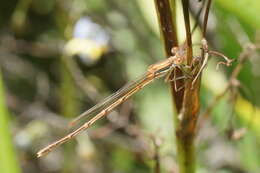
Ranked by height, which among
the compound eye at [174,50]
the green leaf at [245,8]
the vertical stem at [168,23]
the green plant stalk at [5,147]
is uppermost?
the vertical stem at [168,23]

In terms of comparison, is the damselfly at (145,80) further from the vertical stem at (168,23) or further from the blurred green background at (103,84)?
the blurred green background at (103,84)

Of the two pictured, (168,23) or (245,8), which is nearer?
(168,23)

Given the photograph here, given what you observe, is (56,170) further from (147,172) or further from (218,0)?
(218,0)

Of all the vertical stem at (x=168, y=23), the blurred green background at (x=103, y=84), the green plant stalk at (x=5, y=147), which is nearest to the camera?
the vertical stem at (x=168, y=23)

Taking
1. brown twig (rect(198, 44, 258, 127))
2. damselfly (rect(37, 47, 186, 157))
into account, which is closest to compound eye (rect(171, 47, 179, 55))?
damselfly (rect(37, 47, 186, 157))

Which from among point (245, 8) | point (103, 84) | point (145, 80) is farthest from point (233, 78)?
point (103, 84)

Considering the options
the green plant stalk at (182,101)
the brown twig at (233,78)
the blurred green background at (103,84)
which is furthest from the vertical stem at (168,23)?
the blurred green background at (103,84)

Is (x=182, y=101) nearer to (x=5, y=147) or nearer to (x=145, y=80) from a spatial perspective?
(x=145, y=80)

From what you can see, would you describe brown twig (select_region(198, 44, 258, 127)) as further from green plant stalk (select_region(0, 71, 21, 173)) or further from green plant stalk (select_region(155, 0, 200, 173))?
green plant stalk (select_region(0, 71, 21, 173))
